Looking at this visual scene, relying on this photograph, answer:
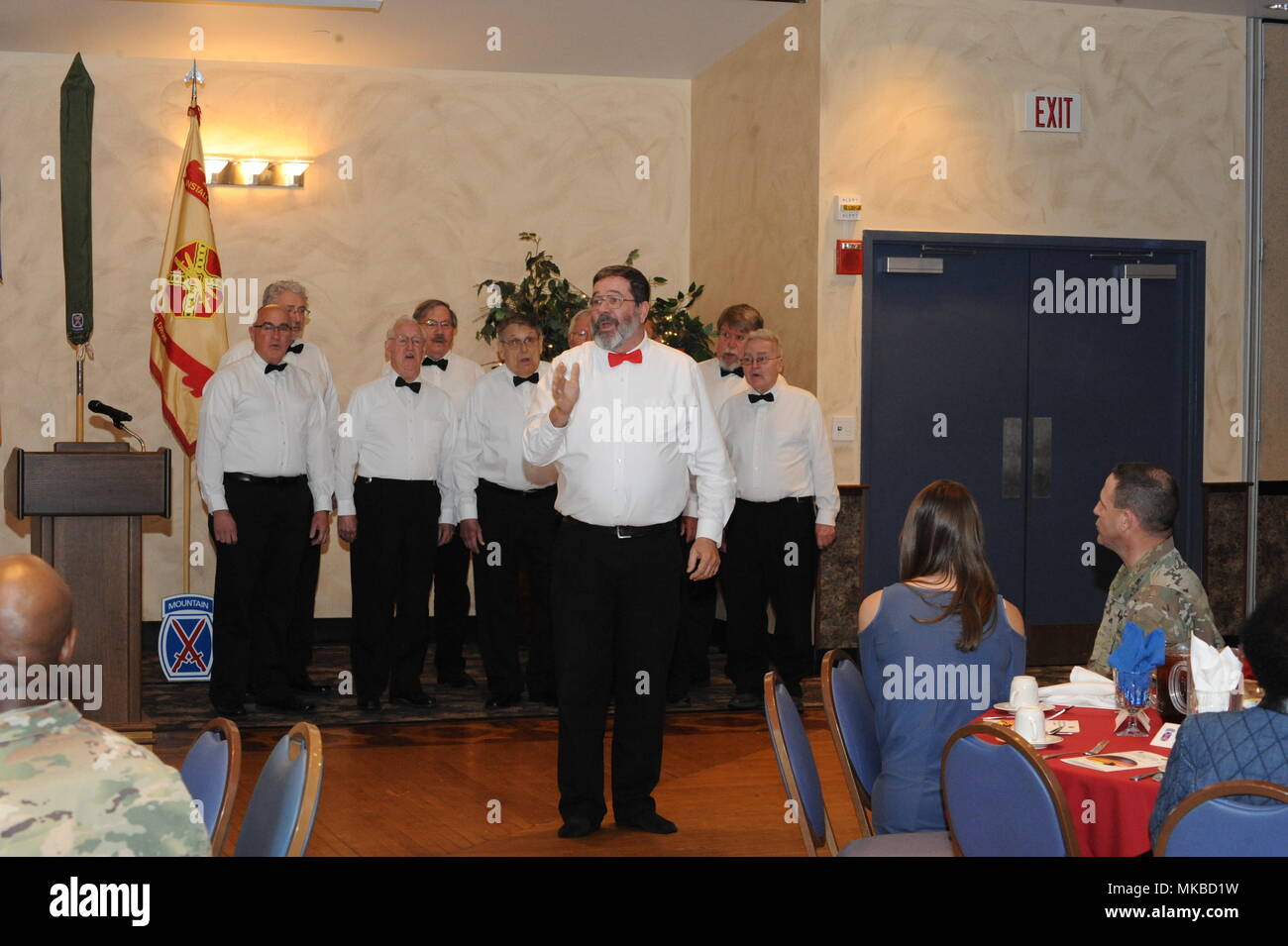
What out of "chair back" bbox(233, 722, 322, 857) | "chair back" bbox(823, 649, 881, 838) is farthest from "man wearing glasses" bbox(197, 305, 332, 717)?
"chair back" bbox(233, 722, 322, 857)

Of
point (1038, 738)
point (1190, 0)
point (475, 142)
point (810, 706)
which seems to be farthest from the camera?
point (475, 142)

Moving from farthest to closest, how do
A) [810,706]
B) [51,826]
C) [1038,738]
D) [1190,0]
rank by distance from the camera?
[1190,0] → [810,706] → [1038,738] → [51,826]

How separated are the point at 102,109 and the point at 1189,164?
6361 mm

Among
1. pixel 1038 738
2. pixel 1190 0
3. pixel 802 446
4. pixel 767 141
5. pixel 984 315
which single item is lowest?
pixel 1038 738

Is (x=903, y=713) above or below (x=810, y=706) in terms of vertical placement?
above

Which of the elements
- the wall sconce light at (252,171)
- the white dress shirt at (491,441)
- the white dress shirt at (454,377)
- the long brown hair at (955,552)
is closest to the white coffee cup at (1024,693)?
the long brown hair at (955,552)

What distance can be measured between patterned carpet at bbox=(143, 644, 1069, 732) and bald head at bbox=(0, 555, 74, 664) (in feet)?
13.2

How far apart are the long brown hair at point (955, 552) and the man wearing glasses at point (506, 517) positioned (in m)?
3.09

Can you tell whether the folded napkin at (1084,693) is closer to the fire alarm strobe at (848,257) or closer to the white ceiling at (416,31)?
the fire alarm strobe at (848,257)

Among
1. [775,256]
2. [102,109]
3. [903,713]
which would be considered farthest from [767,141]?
[903,713]

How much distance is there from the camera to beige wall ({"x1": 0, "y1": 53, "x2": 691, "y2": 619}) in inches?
319

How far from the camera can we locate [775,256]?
25.1ft

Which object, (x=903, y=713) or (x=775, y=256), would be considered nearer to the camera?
(x=903, y=713)
